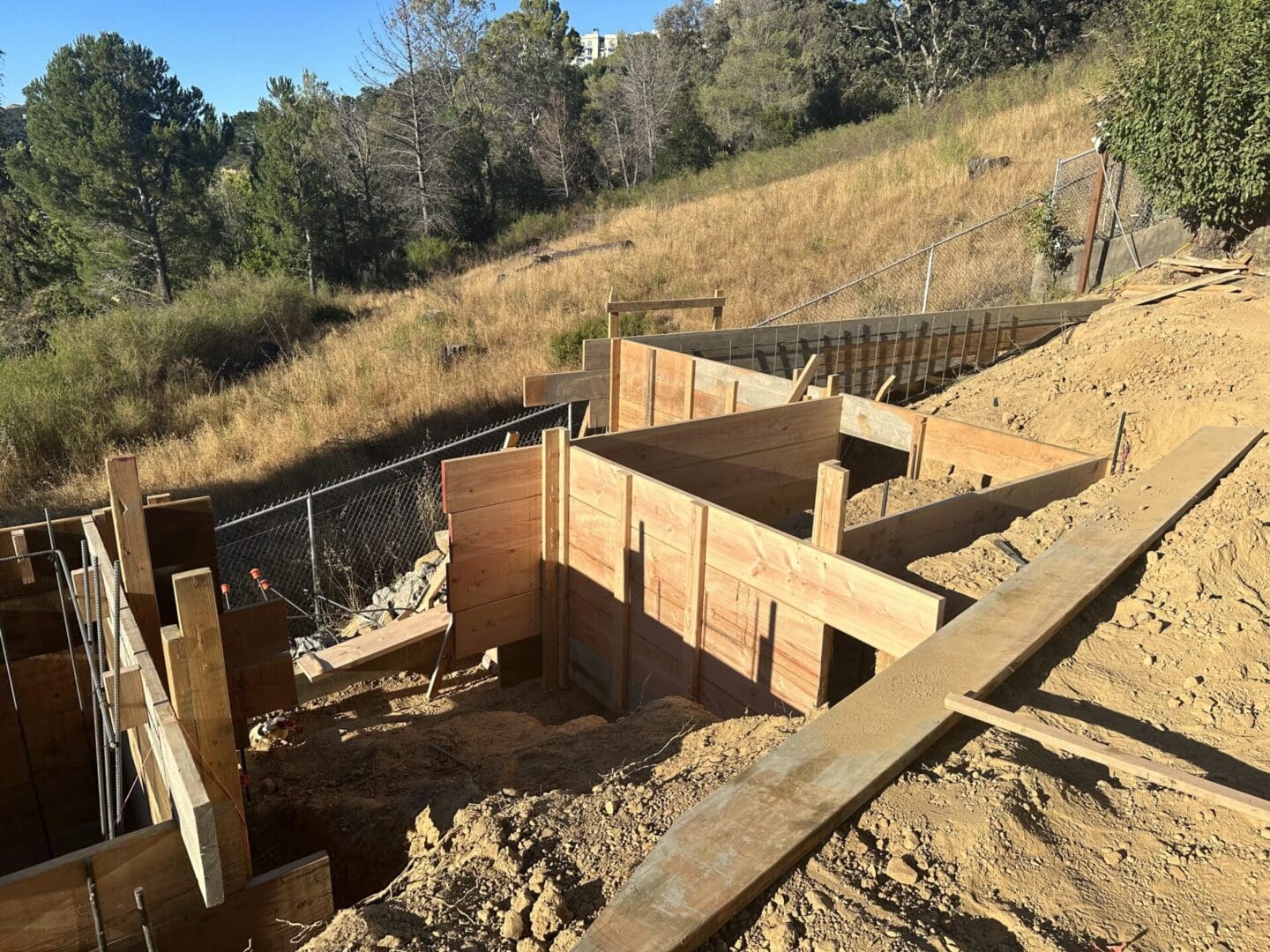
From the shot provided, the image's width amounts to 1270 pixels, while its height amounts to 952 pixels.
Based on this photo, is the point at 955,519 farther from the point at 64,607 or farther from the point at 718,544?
the point at 64,607

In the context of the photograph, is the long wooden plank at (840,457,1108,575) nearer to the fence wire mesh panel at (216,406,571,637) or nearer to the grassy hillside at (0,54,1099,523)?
the fence wire mesh panel at (216,406,571,637)

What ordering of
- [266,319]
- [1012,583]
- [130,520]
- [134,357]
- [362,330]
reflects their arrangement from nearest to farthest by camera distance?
1. [130,520]
2. [1012,583]
3. [134,357]
4. [362,330]
5. [266,319]

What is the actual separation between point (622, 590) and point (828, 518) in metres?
1.99

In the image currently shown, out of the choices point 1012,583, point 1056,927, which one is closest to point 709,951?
point 1056,927

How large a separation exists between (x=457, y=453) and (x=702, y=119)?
32121 mm

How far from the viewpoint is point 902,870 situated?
266cm

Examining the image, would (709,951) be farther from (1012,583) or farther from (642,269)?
(642,269)

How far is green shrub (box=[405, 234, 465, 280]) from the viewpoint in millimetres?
30619

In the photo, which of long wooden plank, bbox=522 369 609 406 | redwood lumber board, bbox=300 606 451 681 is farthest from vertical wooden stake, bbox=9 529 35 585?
long wooden plank, bbox=522 369 609 406

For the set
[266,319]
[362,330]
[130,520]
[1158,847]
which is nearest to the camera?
[1158,847]

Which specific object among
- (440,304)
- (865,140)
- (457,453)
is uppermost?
(865,140)

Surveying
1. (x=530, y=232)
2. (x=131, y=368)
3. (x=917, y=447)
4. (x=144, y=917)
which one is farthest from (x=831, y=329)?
(x=530, y=232)

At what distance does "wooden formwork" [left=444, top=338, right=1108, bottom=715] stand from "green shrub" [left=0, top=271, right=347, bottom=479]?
11.4m

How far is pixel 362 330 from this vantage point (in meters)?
20.8
